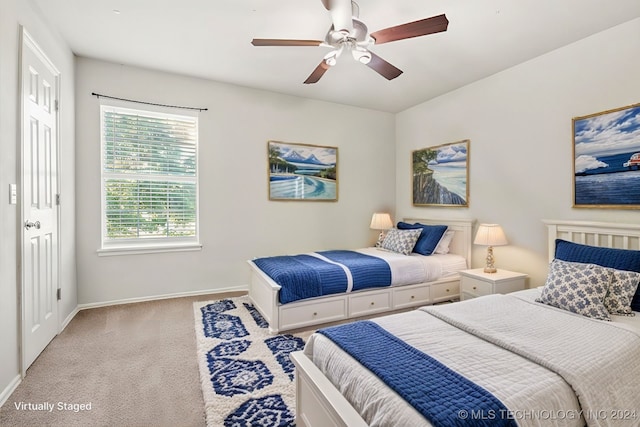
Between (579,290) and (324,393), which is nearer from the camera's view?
(324,393)

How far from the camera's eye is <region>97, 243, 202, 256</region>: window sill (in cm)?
350

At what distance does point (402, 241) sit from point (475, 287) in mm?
967

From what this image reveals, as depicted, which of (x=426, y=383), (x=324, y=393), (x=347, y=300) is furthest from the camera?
(x=347, y=300)

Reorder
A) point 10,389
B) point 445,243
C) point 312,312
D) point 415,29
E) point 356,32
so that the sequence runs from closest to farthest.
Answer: point 10,389
point 415,29
point 356,32
point 312,312
point 445,243

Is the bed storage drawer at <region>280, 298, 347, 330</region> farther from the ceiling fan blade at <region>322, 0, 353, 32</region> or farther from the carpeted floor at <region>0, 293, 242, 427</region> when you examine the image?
the ceiling fan blade at <region>322, 0, 353, 32</region>

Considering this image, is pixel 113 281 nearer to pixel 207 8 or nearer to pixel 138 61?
pixel 138 61

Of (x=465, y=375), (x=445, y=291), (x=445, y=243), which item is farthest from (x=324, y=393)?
(x=445, y=243)

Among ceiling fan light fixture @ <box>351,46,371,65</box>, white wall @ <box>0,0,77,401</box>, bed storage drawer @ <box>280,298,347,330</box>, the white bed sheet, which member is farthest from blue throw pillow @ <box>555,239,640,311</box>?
white wall @ <box>0,0,77,401</box>

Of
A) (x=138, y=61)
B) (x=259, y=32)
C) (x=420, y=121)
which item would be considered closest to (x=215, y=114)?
(x=138, y=61)

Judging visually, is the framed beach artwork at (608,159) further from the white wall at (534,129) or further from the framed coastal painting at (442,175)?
the framed coastal painting at (442,175)

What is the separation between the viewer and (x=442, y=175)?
14.0ft

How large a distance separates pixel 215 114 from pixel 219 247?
5.54 ft

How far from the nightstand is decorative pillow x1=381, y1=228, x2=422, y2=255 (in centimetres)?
66

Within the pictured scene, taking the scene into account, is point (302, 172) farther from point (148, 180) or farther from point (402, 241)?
point (148, 180)
